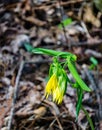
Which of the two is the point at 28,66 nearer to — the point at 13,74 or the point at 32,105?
the point at 13,74

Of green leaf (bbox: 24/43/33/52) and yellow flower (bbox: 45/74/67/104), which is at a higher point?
yellow flower (bbox: 45/74/67/104)

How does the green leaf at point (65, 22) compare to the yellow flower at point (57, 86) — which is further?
the green leaf at point (65, 22)

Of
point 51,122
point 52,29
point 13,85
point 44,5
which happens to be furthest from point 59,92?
point 44,5

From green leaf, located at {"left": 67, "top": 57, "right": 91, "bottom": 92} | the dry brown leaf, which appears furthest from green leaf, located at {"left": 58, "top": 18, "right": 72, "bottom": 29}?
green leaf, located at {"left": 67, "top": 57, "right": 91, "bottom": 92}

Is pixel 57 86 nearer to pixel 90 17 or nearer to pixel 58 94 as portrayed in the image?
pixel 58 94

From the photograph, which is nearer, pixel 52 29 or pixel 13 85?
pixel 13 85

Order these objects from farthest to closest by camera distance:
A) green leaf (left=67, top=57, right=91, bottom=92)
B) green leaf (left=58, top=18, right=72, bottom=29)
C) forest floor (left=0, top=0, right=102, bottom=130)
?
green leaf (left=58, top=18, right=72, bottom=29)
forest floor (left=0, top=0, right=102, bottom=130)
green leaf (left=67, top=57, right=91, bottom=92)

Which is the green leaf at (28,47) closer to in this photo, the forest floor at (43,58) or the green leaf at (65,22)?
the forest floor at (43,58)

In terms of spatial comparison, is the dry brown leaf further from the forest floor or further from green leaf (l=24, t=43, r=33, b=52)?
green leaf (l=24, t=43, r=33, b=52)

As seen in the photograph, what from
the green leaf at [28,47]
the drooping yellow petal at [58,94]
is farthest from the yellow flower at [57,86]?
the green leaf at [28,47]

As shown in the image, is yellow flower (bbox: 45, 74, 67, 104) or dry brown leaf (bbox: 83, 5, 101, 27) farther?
dry brown leaf (bbox: 83, 5, 101, 27)

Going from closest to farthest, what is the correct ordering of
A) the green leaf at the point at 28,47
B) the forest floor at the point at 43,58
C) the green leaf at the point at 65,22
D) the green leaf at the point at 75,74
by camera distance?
the green leaf at the point at 75,74
the forest floor at the point at 43,58
the green leaf at the point at 28,47
the green leaf at the point at 65,22
